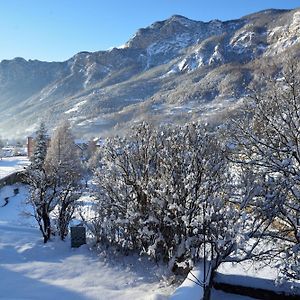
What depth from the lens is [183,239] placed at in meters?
12.5

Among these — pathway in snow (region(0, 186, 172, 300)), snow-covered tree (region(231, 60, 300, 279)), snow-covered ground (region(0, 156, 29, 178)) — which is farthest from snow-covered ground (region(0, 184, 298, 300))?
snow-covered ground (region(0, 156, 29, 178))

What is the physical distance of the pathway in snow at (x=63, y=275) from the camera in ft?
37.9

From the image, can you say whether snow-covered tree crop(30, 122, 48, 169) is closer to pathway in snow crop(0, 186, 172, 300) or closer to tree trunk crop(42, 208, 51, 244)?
tree trunk crop(42, 208, 51, 244)

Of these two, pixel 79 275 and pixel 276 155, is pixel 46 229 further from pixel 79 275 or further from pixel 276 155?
pixel 276 155

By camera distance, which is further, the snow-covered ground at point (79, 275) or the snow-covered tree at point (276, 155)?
the snow-covered ground at point (79, 275)

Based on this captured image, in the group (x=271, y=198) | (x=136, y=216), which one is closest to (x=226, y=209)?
(x=271, y=198)

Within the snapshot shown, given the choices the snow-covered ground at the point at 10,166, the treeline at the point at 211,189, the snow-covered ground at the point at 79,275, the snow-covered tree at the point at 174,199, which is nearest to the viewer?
the treeline at the point at 211,189

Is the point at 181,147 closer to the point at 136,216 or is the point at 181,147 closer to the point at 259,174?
the point at 136,216

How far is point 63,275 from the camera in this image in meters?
13.6

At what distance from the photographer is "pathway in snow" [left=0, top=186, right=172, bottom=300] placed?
455 inches

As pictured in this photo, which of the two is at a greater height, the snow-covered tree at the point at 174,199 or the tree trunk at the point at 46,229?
the snow-covered tree at the point at 174,199

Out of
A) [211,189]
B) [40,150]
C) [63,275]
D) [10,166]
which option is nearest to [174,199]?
[211,189]

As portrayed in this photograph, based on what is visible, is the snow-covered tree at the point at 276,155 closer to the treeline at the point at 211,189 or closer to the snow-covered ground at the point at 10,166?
the treeline at the point at 211,189

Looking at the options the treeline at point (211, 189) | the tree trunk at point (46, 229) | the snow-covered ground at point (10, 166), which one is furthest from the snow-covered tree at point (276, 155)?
the snow-covered ground at point (10, 166)
